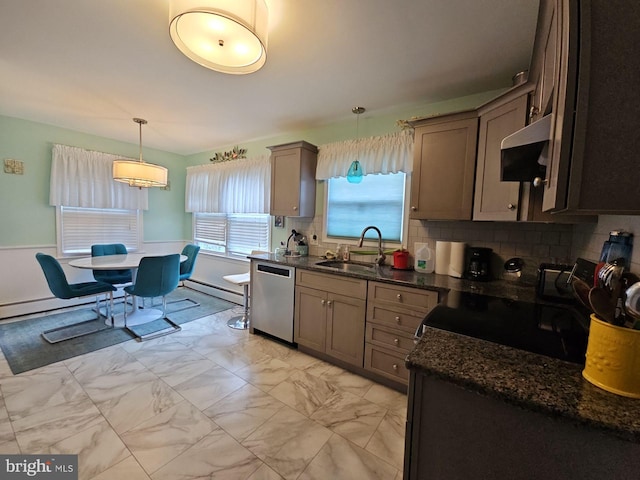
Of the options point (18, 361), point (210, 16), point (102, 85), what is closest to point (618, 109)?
point (210, 16)

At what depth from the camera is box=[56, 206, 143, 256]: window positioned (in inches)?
148

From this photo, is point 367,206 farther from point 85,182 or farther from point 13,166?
point 13,166

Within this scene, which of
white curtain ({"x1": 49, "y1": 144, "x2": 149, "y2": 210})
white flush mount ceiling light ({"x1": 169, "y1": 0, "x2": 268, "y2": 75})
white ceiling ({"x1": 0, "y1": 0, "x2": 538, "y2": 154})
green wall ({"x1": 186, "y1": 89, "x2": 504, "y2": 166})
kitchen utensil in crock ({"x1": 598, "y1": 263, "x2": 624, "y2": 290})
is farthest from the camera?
white curtain ({"x1": 49, "y1": 144, "x2": 149, "y2": 210})

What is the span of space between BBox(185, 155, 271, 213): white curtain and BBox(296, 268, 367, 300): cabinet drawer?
4.59 ft

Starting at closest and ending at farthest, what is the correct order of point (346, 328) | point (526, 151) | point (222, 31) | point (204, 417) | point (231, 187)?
point (526, 151)
point (222, 31)
point (204, 417)
point (346, 328)
point (231, 187)

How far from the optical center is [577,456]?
2.14 ft

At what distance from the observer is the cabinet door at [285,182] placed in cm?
308

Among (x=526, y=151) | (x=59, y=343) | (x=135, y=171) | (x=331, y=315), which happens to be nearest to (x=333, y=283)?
(x=331, y=315)

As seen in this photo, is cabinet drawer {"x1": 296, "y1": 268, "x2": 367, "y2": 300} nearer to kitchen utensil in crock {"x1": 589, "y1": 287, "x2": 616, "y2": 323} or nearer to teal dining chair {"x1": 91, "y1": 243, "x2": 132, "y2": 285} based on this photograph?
kitchen utensil in crock {"x1": 589, "y1": 287, "x2": 616, "y2": 323}

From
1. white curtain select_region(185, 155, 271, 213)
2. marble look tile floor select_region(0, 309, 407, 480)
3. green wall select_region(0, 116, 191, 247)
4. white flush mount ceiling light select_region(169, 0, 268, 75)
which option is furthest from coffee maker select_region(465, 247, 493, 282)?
green wall select_region(0, 116, 191, 247)

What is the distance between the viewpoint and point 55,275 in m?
2.86

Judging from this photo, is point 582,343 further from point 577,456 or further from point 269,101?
point 269,101

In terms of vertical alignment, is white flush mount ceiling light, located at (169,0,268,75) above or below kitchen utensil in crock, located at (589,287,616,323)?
above

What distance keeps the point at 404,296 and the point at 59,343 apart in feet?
11.2
